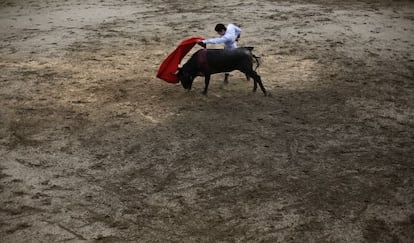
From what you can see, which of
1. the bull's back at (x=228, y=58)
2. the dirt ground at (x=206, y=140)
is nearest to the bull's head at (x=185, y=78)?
the dirt ground at (x=206, y=140)

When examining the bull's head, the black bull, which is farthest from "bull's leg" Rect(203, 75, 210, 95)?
the bull's head

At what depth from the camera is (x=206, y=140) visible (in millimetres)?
7090

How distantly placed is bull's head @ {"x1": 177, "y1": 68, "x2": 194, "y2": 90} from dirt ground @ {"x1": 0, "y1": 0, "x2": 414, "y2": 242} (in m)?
0.24

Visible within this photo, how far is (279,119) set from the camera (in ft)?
25.4

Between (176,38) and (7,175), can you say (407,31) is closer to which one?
(176,38)

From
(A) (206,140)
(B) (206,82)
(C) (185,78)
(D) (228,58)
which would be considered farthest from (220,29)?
(A) (206,140)

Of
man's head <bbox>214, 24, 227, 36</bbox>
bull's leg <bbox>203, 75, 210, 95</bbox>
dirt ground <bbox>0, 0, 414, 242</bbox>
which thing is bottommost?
dirt ground <bbox>0, 0, 414, 242</bbox>

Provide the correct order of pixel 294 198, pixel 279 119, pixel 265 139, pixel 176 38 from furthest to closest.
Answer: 1. pixel 176 38
2. pixel 279 119
3. pixel 265 139
4. pixel 294 198

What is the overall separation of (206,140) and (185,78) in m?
1.83

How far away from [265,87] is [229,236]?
449 cm

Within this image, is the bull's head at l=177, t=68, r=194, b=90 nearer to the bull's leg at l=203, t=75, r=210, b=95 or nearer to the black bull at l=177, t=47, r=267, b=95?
the black bull at l=177, t=47, r=267, b=95

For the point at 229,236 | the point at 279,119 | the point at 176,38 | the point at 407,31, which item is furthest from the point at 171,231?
the point at 407,31

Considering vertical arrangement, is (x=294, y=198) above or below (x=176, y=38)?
below

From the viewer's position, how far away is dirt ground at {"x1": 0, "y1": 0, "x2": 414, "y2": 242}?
5258 mm
